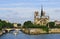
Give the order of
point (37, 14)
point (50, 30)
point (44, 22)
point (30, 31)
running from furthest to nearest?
Answer: point (37, 14), point (44, 22), point (50, 30), point (30, 31)

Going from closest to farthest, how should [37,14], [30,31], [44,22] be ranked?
[30,31] → [44,22] → [37,14]

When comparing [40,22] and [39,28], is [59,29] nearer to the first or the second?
[39,28]

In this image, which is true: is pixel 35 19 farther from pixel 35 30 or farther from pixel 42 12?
pixel 35 30

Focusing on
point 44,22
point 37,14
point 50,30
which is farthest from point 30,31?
point 37,14

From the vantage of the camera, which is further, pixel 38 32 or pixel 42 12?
pixel 42 12

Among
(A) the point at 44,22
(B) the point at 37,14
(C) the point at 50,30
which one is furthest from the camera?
(B) the point at 37,14

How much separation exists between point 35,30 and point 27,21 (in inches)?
2010

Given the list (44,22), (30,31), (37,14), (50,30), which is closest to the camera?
(30,31)

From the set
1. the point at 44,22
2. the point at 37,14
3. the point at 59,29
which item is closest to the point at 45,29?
the point at 59,29

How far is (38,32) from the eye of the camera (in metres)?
110

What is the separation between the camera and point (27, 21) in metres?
160

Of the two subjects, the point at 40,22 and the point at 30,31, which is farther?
the point at 40,22

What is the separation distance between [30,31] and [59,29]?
1976cm

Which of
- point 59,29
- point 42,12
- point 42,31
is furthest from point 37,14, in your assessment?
point 42,31
